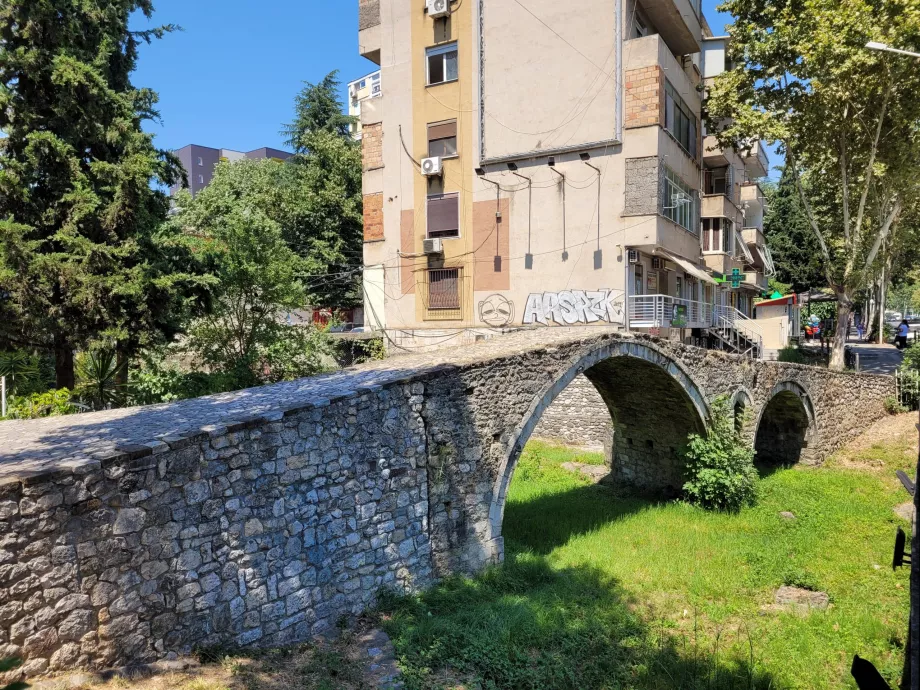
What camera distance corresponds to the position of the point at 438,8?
1970 centimetres

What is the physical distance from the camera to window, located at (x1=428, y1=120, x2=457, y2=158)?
20.0 meters

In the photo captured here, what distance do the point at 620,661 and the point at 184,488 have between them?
588 centimetres

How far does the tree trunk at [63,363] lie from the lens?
40.8ft

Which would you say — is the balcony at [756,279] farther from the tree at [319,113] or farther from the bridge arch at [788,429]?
the tree at [319,113]

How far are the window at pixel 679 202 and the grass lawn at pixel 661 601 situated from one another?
8.70 metres

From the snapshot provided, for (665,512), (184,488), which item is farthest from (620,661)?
(665,512)

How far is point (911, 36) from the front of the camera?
15586mm

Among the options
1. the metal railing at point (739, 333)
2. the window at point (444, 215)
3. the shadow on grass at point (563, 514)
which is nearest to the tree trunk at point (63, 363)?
the shadow on grass at point (563, 514)

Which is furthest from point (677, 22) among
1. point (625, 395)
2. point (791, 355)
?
point (791, 355)

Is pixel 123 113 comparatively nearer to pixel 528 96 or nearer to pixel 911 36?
pixel 528 96

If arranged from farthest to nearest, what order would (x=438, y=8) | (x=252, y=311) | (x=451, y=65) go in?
(x=451, y=65)
(x=438, y=8)
(x=252, y=311)

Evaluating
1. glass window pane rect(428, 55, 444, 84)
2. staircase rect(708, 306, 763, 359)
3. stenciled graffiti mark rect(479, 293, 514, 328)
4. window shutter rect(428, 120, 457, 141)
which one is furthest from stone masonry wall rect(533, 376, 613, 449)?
glass window pane rect(428, 55, 444, 84)

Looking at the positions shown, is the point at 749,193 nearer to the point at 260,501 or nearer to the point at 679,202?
the point at 679,202

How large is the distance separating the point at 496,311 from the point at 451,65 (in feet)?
27.2
